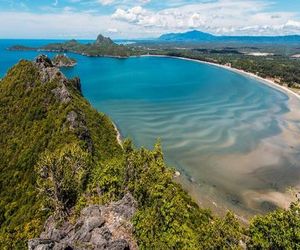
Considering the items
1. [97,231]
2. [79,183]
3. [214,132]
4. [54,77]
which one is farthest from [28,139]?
[214,132]

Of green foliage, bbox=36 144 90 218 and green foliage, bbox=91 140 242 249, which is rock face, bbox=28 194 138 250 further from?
green foliage, bbox=36 144 90 218

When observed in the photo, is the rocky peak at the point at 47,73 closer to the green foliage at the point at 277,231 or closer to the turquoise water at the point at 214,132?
the turquoise water at the point at 214,132

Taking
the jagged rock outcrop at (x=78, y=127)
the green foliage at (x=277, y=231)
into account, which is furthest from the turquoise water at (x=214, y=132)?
the green foliage at (x=277, y=231)

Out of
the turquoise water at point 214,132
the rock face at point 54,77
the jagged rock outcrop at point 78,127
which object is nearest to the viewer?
the jagged rock outcrop at point 78,127

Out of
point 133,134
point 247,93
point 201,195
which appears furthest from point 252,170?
point 247,93

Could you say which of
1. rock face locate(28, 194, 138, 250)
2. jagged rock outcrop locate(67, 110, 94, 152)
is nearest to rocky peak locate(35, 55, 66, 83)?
jagged rock outcrop locate(67, 110, 94, 152)

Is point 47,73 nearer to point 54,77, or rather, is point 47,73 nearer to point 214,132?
point 54,77
